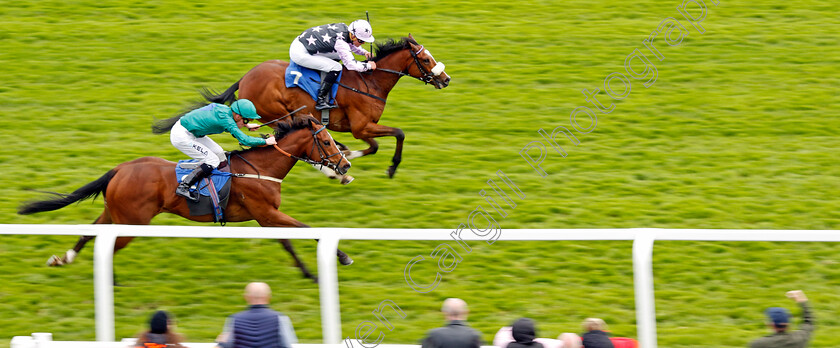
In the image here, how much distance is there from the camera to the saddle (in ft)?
20.3

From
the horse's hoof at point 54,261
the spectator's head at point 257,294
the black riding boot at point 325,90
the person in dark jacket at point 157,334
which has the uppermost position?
the black riding boot at point 325,90

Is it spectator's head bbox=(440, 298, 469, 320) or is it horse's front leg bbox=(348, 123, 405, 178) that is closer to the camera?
spectator's head bbox=(440, 298, 469, 320)

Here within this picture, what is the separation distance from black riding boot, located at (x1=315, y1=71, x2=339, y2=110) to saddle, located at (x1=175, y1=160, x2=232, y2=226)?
1.73 meters

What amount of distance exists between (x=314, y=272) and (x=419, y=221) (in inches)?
48.1

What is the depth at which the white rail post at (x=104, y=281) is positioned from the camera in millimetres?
4535

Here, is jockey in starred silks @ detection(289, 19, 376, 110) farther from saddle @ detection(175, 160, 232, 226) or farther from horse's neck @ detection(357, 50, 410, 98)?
saddle @ detection(175, 160, 232, 226)

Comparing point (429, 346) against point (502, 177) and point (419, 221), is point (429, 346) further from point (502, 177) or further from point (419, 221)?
point (502, 177)

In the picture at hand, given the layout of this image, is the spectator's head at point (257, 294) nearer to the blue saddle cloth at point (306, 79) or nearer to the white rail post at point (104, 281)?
the white rail post at point (104, 281)

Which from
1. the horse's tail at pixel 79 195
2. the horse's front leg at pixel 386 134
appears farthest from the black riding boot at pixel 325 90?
the horse's tail at pixel 79 195

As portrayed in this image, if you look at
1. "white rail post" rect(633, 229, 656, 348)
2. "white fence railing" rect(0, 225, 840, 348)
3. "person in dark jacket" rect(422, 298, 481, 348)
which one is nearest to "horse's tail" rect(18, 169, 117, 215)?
"white fence railing" rect(0, 225, 840, 348)

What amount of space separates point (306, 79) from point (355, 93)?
466mm

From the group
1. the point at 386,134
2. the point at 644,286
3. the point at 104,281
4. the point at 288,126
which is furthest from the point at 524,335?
the point at 386,134

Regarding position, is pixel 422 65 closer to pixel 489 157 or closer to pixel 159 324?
pixel 489 157

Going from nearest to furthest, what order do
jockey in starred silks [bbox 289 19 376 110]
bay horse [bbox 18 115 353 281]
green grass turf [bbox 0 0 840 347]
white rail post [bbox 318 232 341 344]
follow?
white rail post [bbox 318 232 341 344] < green grass turf [bbox 0 0 840 347] < bay horse [bbox 18 115 353 281] < jockey in starred silks [bbox 289 19 376 110]
